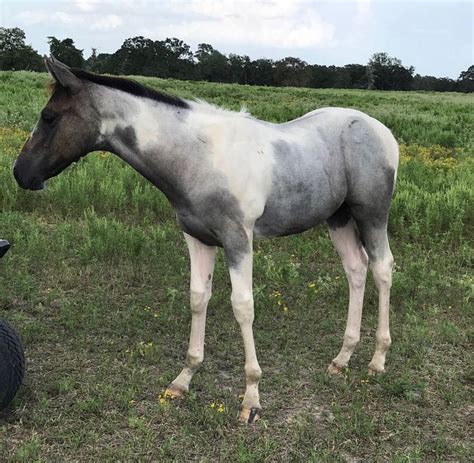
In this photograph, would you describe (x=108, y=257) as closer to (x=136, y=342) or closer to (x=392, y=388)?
(x=136, y=342)

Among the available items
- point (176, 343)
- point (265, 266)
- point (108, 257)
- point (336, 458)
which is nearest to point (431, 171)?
point (265, 266)

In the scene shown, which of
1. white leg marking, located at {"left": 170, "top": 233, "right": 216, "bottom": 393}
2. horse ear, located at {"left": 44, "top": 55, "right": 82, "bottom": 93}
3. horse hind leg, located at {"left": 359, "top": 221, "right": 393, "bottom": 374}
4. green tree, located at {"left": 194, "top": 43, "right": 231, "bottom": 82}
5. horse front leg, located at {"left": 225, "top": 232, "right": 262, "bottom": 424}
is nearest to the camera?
horse ear, located at {"left": 44, "top": 55, "right": 82, "bottom": 93}

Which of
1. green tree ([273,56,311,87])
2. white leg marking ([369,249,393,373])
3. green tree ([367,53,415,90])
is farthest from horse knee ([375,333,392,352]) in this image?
green tree ([367,53,415,90])

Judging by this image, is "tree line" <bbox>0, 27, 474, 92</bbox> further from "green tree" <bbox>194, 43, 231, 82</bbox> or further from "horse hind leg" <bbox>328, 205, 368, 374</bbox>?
"horse hind leg" <bbox>328, 205, 368, 374</bbox>

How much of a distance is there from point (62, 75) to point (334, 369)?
2827 millimetres

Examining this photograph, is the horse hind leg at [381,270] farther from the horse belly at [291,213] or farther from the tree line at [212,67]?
the tree line at [212,67]

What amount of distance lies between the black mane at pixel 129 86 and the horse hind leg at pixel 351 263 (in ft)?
5.20

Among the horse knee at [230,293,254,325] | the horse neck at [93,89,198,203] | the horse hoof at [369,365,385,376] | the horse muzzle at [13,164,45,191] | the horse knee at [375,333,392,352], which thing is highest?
the horse neck at [93,89,198,203]

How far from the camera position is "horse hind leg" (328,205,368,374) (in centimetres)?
459

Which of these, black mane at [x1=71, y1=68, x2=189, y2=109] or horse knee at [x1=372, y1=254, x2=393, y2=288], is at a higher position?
black mane at [x1=71, y1=68, x2=189, y2=109]

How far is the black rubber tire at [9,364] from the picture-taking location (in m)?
3.58

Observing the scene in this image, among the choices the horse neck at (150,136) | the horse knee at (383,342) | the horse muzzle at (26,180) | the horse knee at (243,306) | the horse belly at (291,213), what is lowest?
the horse knee at (383,342)

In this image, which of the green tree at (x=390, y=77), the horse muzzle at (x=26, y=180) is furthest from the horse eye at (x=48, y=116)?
the green tree at (x=390, y=77)

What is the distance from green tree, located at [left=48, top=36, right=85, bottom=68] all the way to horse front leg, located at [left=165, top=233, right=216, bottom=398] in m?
57.5
